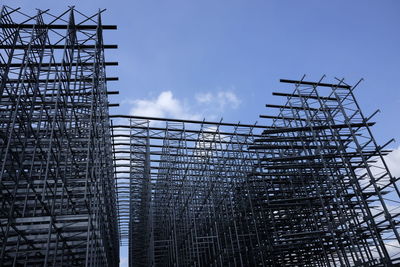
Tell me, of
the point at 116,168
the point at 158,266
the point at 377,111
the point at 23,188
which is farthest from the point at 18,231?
the point at 158,266

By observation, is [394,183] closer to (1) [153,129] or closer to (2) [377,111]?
(2) [377,111]

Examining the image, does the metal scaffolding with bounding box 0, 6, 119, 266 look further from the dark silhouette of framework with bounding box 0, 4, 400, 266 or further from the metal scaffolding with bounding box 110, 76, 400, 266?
the metal scaffolding with bounding box 110, 76, 400, 266

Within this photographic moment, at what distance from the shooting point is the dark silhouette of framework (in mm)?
10359

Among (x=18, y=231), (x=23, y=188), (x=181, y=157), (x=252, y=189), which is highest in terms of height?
(x=181, y=157)

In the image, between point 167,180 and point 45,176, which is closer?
point 45,176

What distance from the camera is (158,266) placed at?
29.8 m

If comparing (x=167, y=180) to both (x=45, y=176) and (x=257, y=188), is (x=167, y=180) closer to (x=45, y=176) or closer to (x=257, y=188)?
(x=257, y=188)

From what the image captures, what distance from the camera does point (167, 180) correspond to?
23188 mm

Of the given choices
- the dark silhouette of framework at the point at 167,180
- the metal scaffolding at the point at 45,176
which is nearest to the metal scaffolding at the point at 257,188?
the dark silhouette of framework at the point at 167,180

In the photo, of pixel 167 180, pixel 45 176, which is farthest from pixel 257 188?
pixel 45 176

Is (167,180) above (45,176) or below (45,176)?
above

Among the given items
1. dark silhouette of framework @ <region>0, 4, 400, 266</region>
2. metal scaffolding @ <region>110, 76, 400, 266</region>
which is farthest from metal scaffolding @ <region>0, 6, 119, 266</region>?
metal scaffolding @ <region>110, 76, 400, 266</region>

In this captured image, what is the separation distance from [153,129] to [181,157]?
299 cm

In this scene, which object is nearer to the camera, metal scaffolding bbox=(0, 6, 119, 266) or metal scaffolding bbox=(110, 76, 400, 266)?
metal scaffolding bbox=(0, 6, 119, 266)
